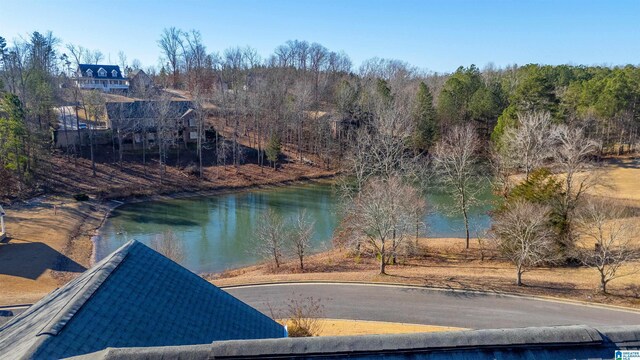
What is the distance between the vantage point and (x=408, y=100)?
57.4 metres

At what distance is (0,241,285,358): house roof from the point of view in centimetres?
727

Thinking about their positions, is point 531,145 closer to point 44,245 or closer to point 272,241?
point 272,241

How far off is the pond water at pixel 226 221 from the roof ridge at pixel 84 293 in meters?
16.4

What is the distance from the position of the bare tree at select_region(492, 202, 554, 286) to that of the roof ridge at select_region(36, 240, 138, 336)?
18.4 metres

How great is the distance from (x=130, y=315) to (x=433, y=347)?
6076mm

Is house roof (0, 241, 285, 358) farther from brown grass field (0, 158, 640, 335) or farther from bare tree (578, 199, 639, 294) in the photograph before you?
bare tree (578, 199, 639, 294)

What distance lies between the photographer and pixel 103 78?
253 ft

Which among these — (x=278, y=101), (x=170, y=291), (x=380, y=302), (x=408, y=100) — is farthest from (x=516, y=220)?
(x=278, y=101)

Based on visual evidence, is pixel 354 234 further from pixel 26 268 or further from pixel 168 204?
pixel 168 204

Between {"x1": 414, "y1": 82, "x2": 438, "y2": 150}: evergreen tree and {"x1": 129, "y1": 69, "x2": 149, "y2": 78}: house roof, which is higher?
{"x1": 129, "y1": 69, "x2": 149, "y2": 78}: house roof

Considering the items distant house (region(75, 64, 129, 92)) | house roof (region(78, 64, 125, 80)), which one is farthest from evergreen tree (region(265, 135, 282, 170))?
house roof (region(78, 64, 125, 80))

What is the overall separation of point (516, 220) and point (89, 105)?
51.8 m

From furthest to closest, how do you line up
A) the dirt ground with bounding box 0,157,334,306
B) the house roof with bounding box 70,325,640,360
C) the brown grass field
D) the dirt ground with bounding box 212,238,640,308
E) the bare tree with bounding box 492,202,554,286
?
the dirt ground with bounding box 0,157,334,306
the bare tree with bounding box 492,202,554,286
the dirt ground with bounding box 212,238,640,308
the brown grass field
the house roof with bounding box 70,325,640,360

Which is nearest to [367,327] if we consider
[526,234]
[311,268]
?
[311,268]
